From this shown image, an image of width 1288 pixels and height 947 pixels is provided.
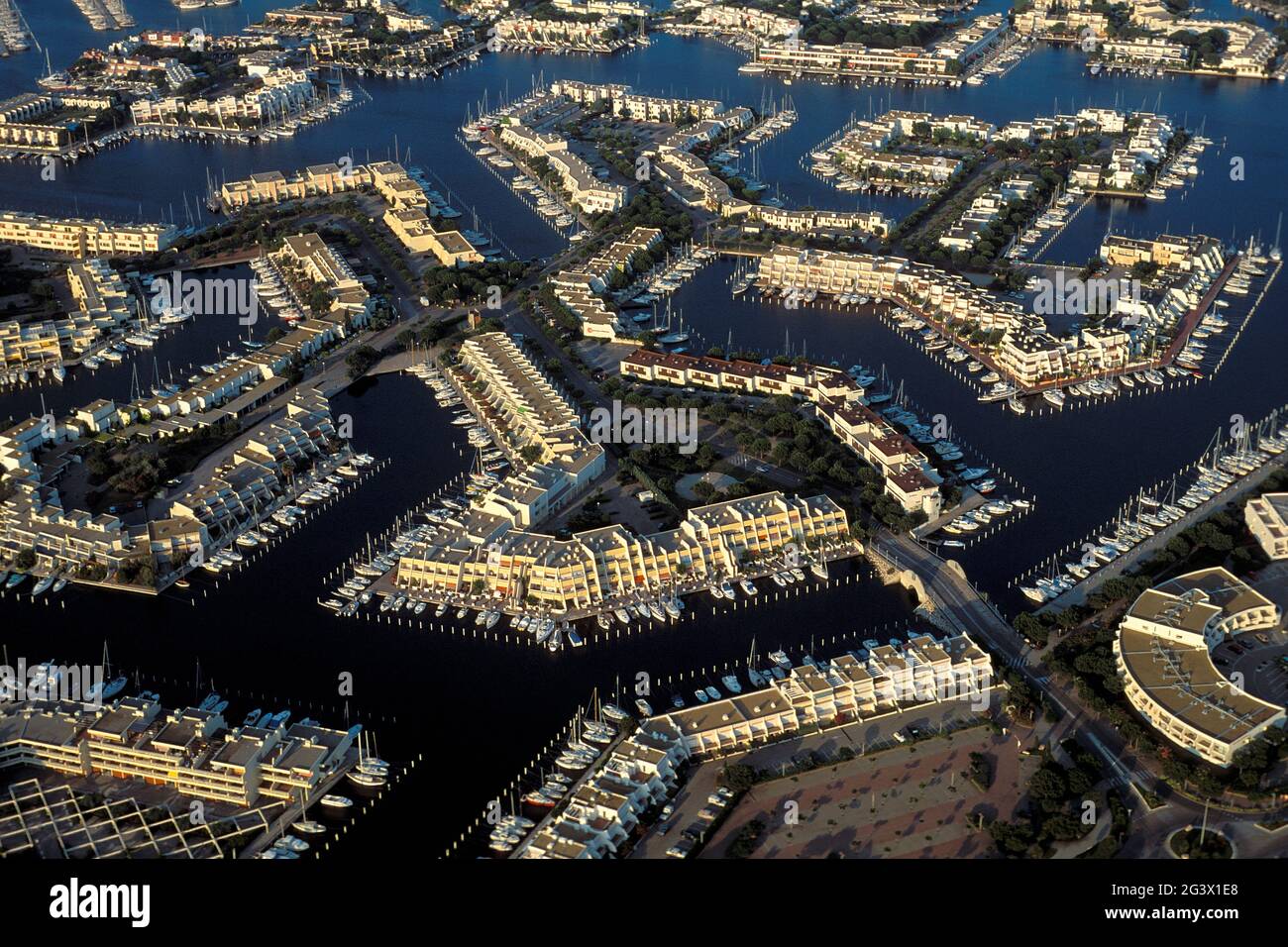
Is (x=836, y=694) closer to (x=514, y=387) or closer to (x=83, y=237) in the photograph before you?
(x=514, y=387)

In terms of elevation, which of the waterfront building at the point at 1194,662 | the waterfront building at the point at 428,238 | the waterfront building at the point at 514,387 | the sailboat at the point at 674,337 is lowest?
the waterfront building at the point at 1194,662

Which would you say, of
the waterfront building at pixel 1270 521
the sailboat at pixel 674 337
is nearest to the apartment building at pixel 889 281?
the sailboat at pixel 674 337

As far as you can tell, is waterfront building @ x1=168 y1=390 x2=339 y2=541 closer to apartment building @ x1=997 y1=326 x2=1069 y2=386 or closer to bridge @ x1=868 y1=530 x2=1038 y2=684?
bridge @ x1=868 y1=530 x2=1038 y2=684

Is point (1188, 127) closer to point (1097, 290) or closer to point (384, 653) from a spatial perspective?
point (1097, 290)

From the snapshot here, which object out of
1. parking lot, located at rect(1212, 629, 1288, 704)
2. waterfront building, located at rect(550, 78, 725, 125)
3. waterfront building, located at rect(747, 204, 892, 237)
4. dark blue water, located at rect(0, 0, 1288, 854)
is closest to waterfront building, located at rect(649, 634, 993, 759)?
dark blue water, located at rect(0, 0, 1288, 854)

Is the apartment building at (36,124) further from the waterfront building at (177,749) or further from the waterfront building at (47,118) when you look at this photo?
the waterfront building at (177,749)

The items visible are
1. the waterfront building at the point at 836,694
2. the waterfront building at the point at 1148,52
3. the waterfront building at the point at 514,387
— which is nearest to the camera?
the waterfront building at the point at 836,694

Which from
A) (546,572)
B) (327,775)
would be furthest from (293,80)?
(327,775)

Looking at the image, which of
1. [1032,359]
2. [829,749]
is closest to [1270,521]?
[1032,359]
